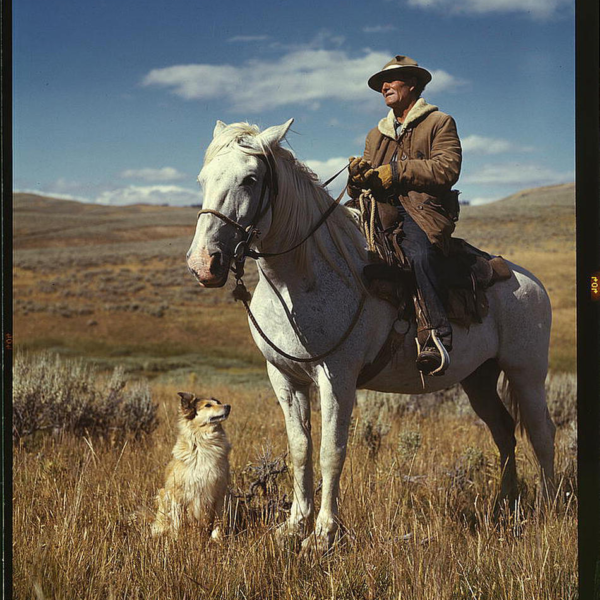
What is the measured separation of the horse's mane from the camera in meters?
3.36

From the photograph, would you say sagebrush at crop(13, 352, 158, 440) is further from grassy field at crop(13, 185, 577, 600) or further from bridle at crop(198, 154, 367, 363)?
bridle at crop(198, 154, 367, 363)

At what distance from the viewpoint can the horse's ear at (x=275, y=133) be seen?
342cm

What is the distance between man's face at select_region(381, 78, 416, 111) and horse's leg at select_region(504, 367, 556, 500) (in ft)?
7.43

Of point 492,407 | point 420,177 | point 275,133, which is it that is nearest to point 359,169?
point 420,177

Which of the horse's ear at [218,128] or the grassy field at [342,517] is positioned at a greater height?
the horse's ear at [218,128]

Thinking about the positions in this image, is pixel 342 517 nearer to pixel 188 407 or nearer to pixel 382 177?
pixel 188 407

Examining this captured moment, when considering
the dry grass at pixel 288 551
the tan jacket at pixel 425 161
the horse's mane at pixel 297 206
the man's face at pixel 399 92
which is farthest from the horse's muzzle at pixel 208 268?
the man's face at pixel 399 92

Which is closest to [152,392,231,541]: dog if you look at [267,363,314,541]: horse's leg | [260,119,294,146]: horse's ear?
[267,363,314,541]: horse's leg

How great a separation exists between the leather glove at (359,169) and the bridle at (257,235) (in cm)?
9

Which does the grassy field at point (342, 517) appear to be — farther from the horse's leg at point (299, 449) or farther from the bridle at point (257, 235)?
the bridle at point (257, 235)

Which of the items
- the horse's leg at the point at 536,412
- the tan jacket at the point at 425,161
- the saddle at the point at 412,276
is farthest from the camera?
the horse's leg at the point at 536,412

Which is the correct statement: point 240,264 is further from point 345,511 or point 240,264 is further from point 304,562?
point 345,511

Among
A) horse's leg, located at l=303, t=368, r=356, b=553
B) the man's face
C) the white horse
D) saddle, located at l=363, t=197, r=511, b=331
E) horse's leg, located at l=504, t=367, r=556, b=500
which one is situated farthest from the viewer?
horse's leg, located at l=504, t=367, r=556, b=500

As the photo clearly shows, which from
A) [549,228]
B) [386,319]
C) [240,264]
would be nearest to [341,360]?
[386,319]
